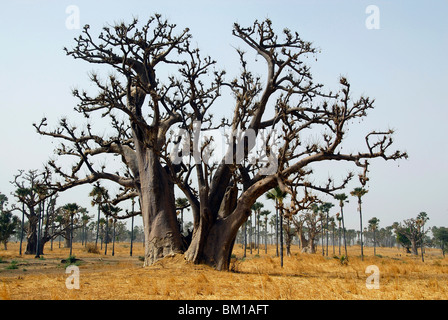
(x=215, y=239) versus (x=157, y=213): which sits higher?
(x=157, y=213)

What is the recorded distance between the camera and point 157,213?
48.7 ft

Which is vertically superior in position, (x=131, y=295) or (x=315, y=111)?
(x=315, y=111)

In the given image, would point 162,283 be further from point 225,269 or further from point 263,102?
point 263,102

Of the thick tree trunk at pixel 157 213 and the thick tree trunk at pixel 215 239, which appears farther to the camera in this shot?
the thick tree trunk at pixel 157 213

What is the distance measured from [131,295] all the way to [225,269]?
5988 mm

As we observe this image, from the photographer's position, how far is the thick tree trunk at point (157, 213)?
1448cm

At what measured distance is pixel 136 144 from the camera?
632 inches

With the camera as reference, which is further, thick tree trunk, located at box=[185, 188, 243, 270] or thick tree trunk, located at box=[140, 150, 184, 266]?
thick tree trunk, located at box=[140, 150, 184, 266]

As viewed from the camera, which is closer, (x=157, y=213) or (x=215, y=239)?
(x=215, y=239)

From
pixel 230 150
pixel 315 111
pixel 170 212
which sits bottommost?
pixel 170 212

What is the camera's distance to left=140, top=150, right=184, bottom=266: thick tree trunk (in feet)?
47.5
